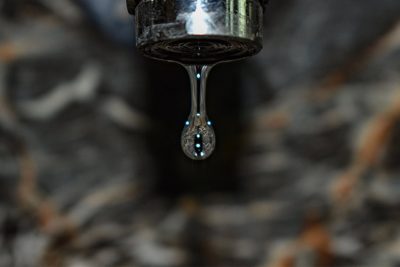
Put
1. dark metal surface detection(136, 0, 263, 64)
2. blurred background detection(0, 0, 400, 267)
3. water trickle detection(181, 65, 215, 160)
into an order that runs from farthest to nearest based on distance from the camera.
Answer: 1. blurred background detection(0, 0, 400, 267)
2. water trickle detection(181, 65, 215, 160)
3. dark metal surface detection(136, 0, 263, 64)

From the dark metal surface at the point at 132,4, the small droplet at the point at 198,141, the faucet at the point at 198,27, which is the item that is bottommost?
the small droplet at the point at 198,141

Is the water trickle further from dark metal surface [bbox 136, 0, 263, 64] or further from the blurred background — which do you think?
the blurred background

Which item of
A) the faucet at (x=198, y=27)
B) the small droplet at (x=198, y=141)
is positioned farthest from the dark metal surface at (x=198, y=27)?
the small droplet at (x=198, y=141)

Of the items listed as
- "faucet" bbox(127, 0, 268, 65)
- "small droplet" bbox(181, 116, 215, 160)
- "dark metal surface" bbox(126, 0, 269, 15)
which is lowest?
"small droplet" bbox(181, 116, 215, 160)

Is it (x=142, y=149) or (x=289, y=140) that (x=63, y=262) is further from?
(x=289, y=140)

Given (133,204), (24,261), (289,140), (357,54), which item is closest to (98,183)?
(133,204)

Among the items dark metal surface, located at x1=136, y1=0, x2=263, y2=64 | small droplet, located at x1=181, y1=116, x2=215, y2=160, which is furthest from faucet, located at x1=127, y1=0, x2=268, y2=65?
small droplet, located at x1=181, y1=116, x2=215, y2=160

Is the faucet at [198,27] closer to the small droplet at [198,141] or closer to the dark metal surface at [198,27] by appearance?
the dark metal surface at [198,27]

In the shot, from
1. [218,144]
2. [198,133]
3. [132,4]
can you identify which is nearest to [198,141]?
[198,133]
